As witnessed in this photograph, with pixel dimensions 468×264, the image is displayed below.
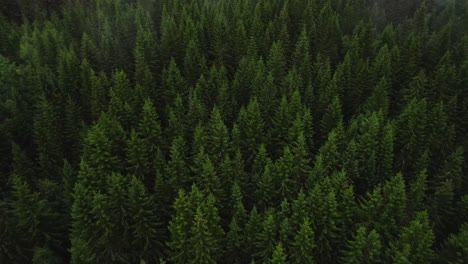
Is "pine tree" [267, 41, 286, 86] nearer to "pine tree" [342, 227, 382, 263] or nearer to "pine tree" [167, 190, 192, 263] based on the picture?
"pine tree" [167, 190, 192, 263]

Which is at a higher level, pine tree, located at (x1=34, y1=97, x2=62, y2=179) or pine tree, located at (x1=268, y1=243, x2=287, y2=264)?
pine tree, located at (x1=268, y1=243, x2=287, y2=264)

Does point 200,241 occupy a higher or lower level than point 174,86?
higher

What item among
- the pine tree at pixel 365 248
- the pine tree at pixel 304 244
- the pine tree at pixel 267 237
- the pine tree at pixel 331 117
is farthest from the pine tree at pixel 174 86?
the pine tree at pixel 365 248

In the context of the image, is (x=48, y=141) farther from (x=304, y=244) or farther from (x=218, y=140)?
(x=304, y=244)

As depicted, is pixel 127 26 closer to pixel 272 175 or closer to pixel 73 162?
pixel 73 162

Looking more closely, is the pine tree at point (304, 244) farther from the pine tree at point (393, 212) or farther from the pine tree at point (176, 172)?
the pine tree at point (176, 172)

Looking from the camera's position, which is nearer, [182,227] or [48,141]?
[182,227]

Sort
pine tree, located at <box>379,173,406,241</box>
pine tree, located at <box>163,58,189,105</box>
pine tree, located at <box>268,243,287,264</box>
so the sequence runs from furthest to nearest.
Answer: pine tree, located at <box>163,58,189,105</box> → pine tree, located at <box>379,173,406,241</box> → pine tree, located at <box>268,243,287,264</box>

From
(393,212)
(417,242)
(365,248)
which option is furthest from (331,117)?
(417,242)

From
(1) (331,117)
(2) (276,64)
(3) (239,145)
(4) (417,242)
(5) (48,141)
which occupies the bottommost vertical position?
(5) (48,141)

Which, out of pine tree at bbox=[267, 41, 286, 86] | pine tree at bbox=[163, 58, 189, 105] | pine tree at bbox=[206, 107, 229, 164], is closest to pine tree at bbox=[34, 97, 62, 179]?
pine tree at bbox=[163, 58, 189, 105]
